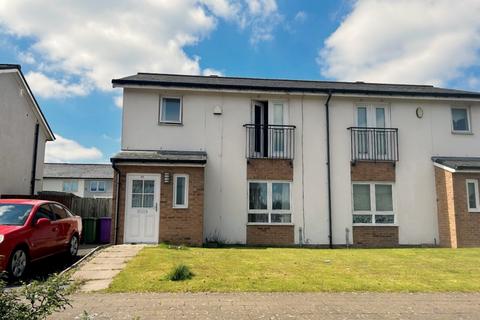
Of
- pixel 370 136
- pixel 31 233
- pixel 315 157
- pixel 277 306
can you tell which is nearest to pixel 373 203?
pixel 370 136

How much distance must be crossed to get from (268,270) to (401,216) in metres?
8.20

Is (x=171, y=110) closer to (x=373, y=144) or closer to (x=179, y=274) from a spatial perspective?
(x=373, y=144)

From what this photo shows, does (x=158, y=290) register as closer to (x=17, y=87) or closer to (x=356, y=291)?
(x=356, y=291)

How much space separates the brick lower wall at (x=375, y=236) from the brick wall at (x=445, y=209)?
176 cm

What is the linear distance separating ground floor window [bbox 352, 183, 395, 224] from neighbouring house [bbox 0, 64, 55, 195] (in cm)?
1353

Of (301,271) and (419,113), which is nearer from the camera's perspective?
(301,271)

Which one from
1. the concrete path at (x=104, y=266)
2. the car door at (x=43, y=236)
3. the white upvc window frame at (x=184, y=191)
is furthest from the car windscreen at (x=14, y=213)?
the white upvc window frame at (x=184, y=191)

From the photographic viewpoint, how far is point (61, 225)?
9867mm

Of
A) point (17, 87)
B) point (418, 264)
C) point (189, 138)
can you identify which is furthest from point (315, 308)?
point (17, 87)

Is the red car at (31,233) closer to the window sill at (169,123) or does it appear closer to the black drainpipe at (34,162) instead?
the window sill at (169,123)

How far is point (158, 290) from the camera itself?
6.77 m

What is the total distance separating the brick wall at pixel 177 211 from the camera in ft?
41.5

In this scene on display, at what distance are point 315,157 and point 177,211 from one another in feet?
18.5

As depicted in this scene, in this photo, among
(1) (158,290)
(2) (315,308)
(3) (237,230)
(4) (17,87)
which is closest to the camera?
(2) (315,308)
